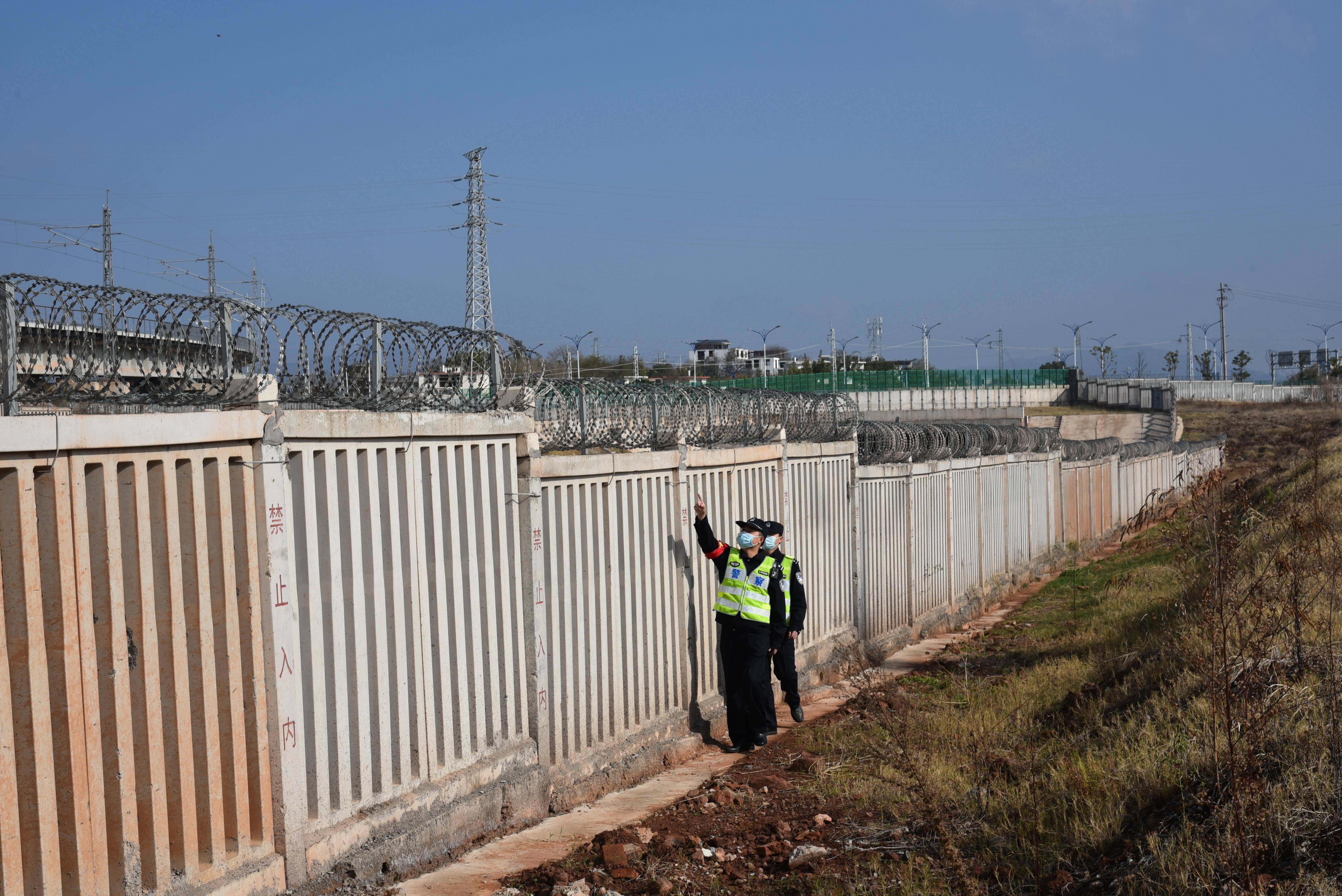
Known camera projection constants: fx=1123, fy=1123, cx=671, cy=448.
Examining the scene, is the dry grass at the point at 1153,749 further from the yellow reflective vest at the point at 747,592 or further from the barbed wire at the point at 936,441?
the barbed wire at the point at 936,441

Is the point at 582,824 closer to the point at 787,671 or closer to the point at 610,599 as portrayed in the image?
the point at 610,599

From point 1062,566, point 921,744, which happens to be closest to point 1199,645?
point 921,744

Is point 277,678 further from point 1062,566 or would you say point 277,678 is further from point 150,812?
point 1062,566

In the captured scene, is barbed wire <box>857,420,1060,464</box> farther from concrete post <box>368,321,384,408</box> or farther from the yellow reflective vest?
concrete post <box>368,321,384,408</box>

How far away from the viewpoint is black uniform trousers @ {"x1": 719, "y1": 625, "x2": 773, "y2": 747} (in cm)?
861

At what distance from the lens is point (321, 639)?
5090mm

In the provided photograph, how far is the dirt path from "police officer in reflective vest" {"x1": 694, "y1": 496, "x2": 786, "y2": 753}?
27 centimetres

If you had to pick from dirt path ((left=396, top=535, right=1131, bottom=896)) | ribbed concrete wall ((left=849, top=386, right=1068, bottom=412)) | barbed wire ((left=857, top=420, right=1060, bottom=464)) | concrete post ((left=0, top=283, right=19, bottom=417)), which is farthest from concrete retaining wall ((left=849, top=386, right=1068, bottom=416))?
concrete post ((left=0, top=283, right=19, bottom=417))

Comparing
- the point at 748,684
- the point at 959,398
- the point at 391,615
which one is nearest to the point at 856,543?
the point at 748,684

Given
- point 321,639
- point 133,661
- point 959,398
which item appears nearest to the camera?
point 133,661

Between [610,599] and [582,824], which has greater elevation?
[610,599]

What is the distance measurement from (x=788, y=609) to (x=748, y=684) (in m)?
0.86

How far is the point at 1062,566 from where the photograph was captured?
2173 centimetres

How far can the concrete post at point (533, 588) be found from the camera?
678 cm
